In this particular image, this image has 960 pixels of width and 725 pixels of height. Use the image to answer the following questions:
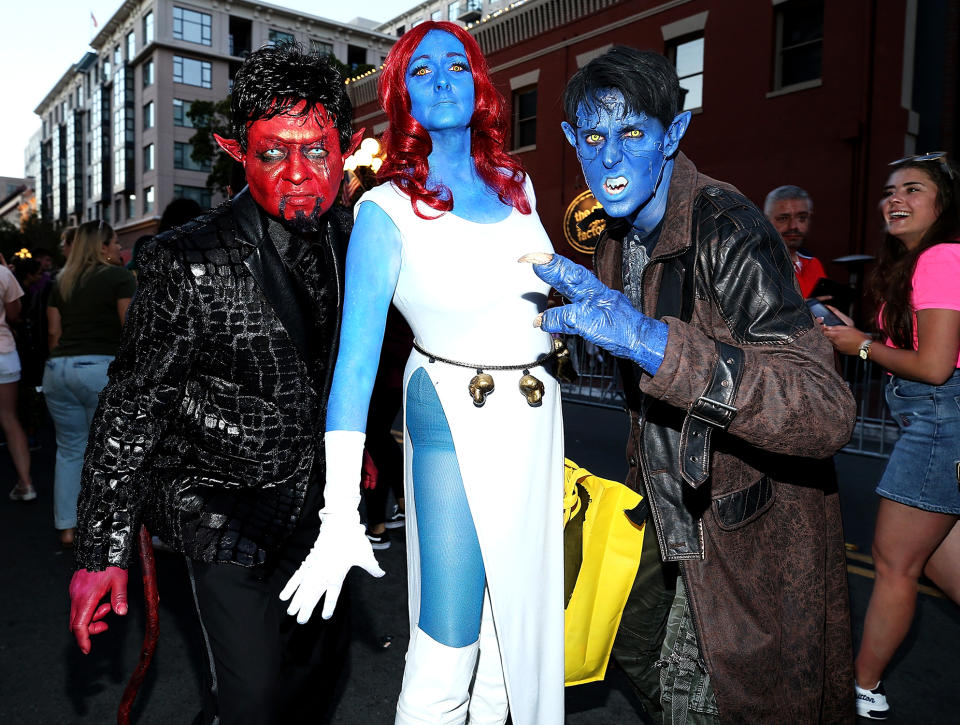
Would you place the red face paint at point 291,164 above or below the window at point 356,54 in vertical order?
below

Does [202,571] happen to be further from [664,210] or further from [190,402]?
[664,210]

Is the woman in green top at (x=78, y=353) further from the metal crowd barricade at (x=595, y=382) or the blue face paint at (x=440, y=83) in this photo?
the metal crowd barricade at (x=595, y=382)

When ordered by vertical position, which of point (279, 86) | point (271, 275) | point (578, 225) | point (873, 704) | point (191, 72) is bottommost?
point (873, 704)

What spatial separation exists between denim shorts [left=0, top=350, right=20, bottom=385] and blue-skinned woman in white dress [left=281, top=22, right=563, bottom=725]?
504 centimetres

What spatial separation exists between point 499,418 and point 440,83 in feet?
3.16

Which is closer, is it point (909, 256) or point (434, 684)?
point (434, 684)

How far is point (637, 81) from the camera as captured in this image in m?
1.80

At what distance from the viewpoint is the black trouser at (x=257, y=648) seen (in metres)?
1.83

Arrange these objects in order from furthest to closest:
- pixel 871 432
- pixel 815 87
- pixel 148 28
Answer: pixel 148 28 → pixel 815 87 → pixel 871 432

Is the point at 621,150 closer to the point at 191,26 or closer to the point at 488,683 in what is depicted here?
the point at 488,683

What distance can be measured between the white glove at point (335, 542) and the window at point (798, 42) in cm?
1370

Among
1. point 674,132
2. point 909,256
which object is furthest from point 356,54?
point 674,132

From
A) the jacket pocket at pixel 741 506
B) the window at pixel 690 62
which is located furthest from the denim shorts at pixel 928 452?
the window at pixel 690 62

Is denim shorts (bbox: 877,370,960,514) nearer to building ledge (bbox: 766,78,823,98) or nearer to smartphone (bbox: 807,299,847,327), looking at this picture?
smartphone (bbox: 807,299,847,327)
